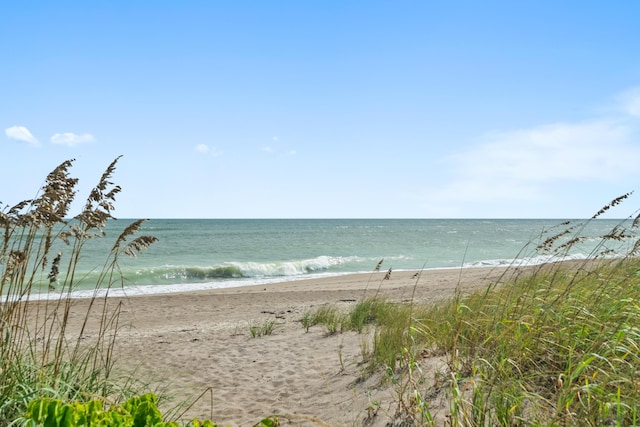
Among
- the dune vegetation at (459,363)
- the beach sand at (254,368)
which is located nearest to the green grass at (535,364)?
the dune vegetation at (459,363)

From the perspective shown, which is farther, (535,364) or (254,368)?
(254,368)

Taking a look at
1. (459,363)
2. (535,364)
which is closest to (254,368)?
(459,363)

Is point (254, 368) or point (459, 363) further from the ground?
point (459, 363)

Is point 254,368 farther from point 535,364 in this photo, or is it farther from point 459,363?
point 535,364

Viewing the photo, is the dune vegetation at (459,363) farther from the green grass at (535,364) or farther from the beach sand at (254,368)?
the beach sand at (254,368)

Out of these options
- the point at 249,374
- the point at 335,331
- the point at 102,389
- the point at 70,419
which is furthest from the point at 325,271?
the point at 70,419

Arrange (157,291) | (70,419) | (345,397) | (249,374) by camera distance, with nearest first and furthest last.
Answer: (70,419) → (345,397) → (249,374) → (157,291)

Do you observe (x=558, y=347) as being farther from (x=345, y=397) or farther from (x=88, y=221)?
(x=88, y=221)

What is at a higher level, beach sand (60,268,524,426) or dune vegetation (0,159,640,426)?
dune vegetation (0,159,640,426)

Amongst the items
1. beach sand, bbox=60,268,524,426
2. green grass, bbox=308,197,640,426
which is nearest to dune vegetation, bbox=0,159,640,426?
green grass, bbox=308,197,640,426

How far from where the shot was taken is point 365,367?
201 inches

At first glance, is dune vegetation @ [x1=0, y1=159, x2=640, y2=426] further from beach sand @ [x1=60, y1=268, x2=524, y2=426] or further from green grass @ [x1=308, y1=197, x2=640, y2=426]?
beach sand @ [x1=60, y1=268, x2=524, y2=426]

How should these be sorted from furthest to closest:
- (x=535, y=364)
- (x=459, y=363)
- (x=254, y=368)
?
(x=254, y=368) → (x=459, y=363) → (x=535, y=364)

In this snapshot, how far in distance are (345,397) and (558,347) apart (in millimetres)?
1974
